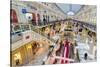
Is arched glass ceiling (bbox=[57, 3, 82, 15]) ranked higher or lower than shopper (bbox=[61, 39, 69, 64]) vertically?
higher

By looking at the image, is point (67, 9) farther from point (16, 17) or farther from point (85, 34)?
point (16, 17)

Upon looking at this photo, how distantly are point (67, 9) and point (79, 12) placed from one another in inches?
5.9

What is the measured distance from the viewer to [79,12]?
1.93m

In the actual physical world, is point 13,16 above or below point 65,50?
above

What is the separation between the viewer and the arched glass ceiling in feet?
6.15

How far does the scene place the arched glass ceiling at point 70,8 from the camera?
1.87m

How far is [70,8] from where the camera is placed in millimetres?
1897

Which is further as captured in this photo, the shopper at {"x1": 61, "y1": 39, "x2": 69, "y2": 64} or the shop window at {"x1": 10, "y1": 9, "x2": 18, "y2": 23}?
the shopper at {"x1": 61, "y1": 39, "x2": 69, "y2": 64}

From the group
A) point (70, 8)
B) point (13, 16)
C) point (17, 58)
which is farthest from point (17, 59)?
point (70, 8)

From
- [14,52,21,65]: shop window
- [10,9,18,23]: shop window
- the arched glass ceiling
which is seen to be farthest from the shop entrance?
the arched glass ceiling

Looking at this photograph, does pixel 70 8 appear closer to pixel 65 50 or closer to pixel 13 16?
pixel 65 50

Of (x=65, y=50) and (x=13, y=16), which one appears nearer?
(x=13, y=16)

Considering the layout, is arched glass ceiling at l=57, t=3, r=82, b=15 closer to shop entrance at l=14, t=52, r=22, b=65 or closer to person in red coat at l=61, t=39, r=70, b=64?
person in red coat at l=61, t=39, r=70, b=64
